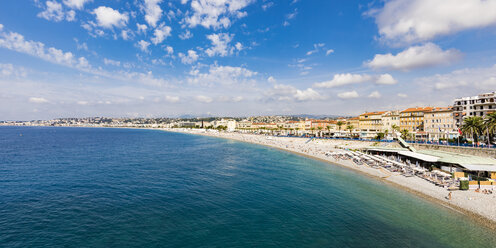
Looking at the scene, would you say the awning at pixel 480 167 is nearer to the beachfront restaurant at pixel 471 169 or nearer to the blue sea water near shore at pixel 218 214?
the beachfront restaurant at pixel 471 169

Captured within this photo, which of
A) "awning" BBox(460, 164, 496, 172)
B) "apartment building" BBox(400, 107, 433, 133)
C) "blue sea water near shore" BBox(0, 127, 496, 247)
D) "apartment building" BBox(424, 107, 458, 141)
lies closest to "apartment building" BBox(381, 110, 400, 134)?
"apartment building" BBox(400, 107, 433, 133)

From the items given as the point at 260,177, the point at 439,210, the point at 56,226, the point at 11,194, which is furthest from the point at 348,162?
the point at 11,194

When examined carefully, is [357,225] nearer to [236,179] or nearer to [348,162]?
[236,179]

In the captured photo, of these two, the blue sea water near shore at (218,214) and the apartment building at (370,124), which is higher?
the apartment building at (370,124)

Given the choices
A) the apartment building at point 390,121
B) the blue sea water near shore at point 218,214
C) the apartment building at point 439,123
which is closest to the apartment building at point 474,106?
the apartment building at point 439,123

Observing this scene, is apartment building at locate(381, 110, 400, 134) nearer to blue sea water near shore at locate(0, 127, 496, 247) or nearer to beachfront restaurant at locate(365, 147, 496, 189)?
beachfront restaurant at locate(365, 147, 496, 189)
